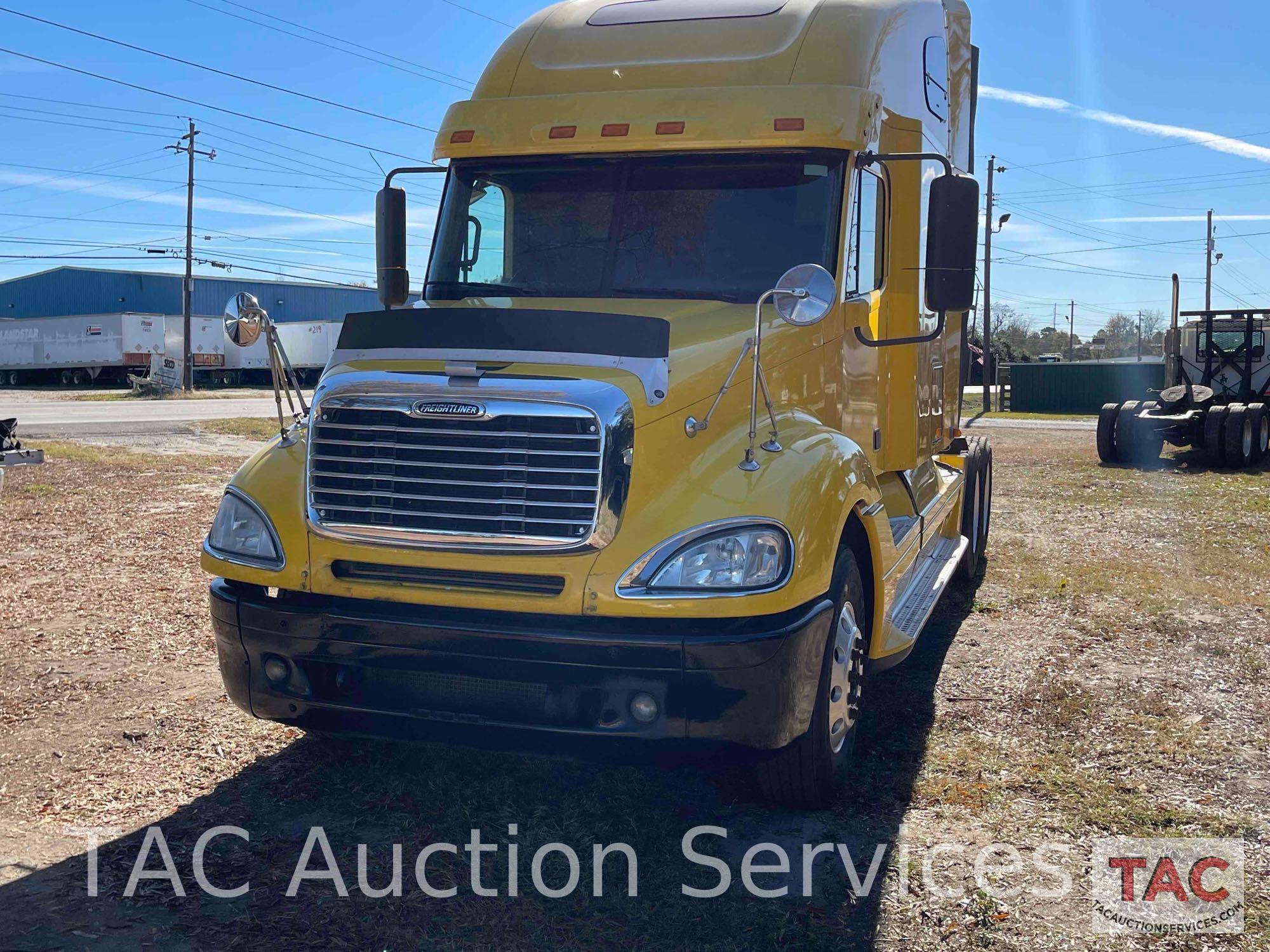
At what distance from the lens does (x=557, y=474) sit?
362cm

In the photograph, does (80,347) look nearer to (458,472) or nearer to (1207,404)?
(1207,404)

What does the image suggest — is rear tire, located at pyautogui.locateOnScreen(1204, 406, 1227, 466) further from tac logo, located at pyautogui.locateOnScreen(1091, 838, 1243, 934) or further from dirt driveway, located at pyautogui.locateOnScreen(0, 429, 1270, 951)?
tac logo, located at pyautogui.locateOnScreen(1091, 838, 1243, 934)

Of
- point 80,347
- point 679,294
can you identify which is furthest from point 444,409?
point 80,347

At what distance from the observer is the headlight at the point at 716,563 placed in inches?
139

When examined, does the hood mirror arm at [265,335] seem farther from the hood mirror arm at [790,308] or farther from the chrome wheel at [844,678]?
the chrome wheel at [844,678]

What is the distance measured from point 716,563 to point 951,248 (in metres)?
2.05

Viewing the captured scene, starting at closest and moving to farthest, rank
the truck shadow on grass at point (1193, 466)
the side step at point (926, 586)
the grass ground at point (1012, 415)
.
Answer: the side step at point (926, 586)
the truck shadow on grass at point (1193, 466)
the grass ground at point (1012, 415)

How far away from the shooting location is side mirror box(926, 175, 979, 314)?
468 cm

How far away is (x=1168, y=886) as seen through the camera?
12.0ft

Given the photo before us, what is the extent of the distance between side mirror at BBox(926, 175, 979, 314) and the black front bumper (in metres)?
1.71

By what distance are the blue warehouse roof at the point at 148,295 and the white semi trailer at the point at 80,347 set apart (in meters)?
17.2

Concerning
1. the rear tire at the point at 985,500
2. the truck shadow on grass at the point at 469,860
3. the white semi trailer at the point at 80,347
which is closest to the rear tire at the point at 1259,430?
the rear tire at the point at 985,500

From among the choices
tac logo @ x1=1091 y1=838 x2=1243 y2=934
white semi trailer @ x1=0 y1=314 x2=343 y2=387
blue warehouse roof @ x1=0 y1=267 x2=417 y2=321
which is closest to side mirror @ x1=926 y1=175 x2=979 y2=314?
tac logo @ x1=1091 y1=838 x2=1243 y2=934

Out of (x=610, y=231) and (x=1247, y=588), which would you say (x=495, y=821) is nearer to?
(x=610, y=231)
